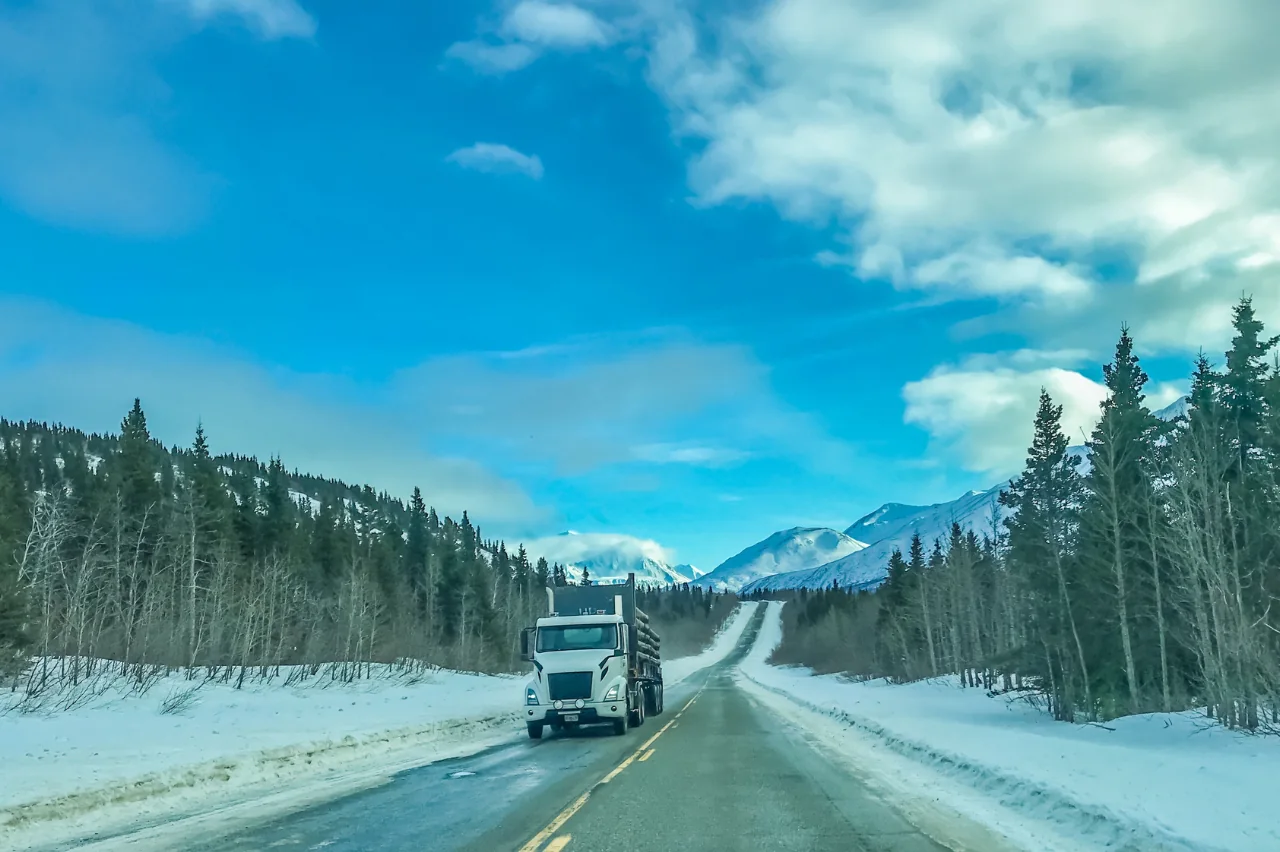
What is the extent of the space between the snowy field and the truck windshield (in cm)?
→ 296

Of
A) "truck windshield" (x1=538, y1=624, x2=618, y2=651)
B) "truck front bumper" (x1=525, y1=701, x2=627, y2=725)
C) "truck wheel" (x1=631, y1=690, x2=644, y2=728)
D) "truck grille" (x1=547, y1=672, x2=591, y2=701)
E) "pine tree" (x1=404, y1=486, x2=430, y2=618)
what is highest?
"pine tree" (x1=404, y1=486, x2=430, y2=618)

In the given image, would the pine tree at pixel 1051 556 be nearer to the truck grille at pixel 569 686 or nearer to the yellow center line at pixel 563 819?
the truck grille at pixel 569 686

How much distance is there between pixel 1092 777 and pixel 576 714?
1467cm

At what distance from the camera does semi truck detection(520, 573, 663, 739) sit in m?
25.4

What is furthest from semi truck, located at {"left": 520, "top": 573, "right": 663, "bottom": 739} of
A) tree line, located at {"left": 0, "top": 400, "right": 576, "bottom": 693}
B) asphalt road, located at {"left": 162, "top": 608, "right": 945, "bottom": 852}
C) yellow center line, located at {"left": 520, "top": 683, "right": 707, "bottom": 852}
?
tree line, located at {"left": 0, "top": 400, "right": 576, "bottom": 693}

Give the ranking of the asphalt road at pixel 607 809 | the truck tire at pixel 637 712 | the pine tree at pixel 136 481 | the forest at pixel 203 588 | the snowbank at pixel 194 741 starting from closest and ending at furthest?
1. the asphalt road at pixel 607 809
2. the snowbank at pixel 194 741
3. the truck tire at pixel 637 712
4. the forest at pixel 203 588
5. the pine tree at pixel 136 481

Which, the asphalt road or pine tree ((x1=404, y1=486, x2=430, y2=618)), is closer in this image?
the asphalt road

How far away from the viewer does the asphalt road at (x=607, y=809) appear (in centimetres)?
991

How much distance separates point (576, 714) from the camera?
83.0 ft

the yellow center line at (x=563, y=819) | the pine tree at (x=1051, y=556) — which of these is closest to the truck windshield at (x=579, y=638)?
the yellow center line at (x=563, y=819)

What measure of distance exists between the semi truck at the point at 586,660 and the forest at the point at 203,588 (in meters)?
10.0

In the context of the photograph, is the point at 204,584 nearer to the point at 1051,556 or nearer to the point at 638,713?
the point at 638,713

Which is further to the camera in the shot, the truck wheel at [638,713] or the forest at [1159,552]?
the truck wheel at [638,713]

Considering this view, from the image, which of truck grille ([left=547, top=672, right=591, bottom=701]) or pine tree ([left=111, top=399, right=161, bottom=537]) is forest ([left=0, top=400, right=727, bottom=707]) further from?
truck grille ([left=547, top=672, right=591, bottom=701])
